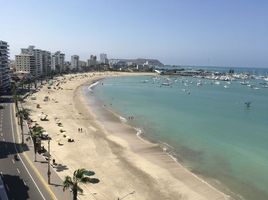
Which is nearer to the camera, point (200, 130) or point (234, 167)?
point (234, 167)

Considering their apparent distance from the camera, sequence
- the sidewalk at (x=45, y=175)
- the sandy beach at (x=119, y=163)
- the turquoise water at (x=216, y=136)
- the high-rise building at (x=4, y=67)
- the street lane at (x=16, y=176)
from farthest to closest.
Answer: the high-rise building at (x=4, y=67)
the turquoise water at (x=216, y=136)
the sandy beach at (x=119, y=163)
the sidewalk at (x=45, y=175)
the street lane at (x=16, y=176)

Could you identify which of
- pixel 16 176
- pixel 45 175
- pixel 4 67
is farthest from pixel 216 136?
pixel 4 67

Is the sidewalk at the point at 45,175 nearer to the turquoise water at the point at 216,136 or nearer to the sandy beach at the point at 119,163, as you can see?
the sandy beach at the point at 119,163

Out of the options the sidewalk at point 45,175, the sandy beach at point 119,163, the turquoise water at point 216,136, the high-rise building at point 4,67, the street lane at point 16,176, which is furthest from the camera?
the high-rise building at point 4,67

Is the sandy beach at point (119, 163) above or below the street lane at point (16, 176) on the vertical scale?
below

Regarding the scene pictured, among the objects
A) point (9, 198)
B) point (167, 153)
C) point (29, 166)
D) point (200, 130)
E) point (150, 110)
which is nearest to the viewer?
point (9, 198)

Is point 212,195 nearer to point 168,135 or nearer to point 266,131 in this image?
point 168,135

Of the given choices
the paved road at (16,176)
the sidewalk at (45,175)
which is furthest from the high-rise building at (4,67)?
the sidewalk at (45,175)

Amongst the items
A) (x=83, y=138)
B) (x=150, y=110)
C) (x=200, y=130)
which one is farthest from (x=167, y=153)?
(x=150, y=110)
